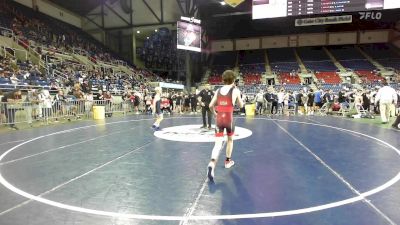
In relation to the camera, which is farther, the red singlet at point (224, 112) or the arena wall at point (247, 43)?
the arena wall at point (247, 43)

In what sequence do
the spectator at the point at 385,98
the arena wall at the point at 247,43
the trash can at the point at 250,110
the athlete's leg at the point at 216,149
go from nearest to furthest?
the athlete's leg at the point at 216,149 → the spectator at the point at 385,98 → the trash can at the point at 250,110 → the arena wall at the point at 247,43

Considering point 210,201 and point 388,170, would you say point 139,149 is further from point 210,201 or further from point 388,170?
point 388,170

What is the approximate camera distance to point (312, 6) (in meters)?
20.3

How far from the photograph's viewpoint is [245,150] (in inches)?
292

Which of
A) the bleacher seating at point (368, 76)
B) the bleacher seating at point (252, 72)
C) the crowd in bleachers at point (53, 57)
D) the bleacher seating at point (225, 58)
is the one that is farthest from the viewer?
the bleacher seating at point (225, 58)

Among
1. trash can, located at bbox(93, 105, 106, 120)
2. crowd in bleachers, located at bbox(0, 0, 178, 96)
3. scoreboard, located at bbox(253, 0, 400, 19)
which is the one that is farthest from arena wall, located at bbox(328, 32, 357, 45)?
trash can, located at bbox(93, 105, 106, 120)

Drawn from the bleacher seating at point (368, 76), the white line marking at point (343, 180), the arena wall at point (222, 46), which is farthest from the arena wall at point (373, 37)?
Result: the white line marking at point (343, 180)

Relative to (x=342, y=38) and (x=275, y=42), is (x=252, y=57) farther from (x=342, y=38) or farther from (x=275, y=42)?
(x=342, y=38)

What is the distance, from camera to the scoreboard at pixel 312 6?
64.1ft

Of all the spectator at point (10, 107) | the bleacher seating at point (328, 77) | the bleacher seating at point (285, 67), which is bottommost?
the spectator at point (10, 107)

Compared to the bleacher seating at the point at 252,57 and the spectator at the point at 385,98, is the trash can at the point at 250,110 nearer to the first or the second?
the spectator at the point at 385,98

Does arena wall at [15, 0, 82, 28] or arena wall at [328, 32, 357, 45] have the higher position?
arena wall at [15, 0, 82, 28]

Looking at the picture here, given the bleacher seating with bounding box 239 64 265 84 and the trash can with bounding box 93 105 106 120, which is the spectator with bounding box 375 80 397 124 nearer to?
A: the trash can with bounding box 93 105 106 120

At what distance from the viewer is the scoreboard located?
64.1 feet
